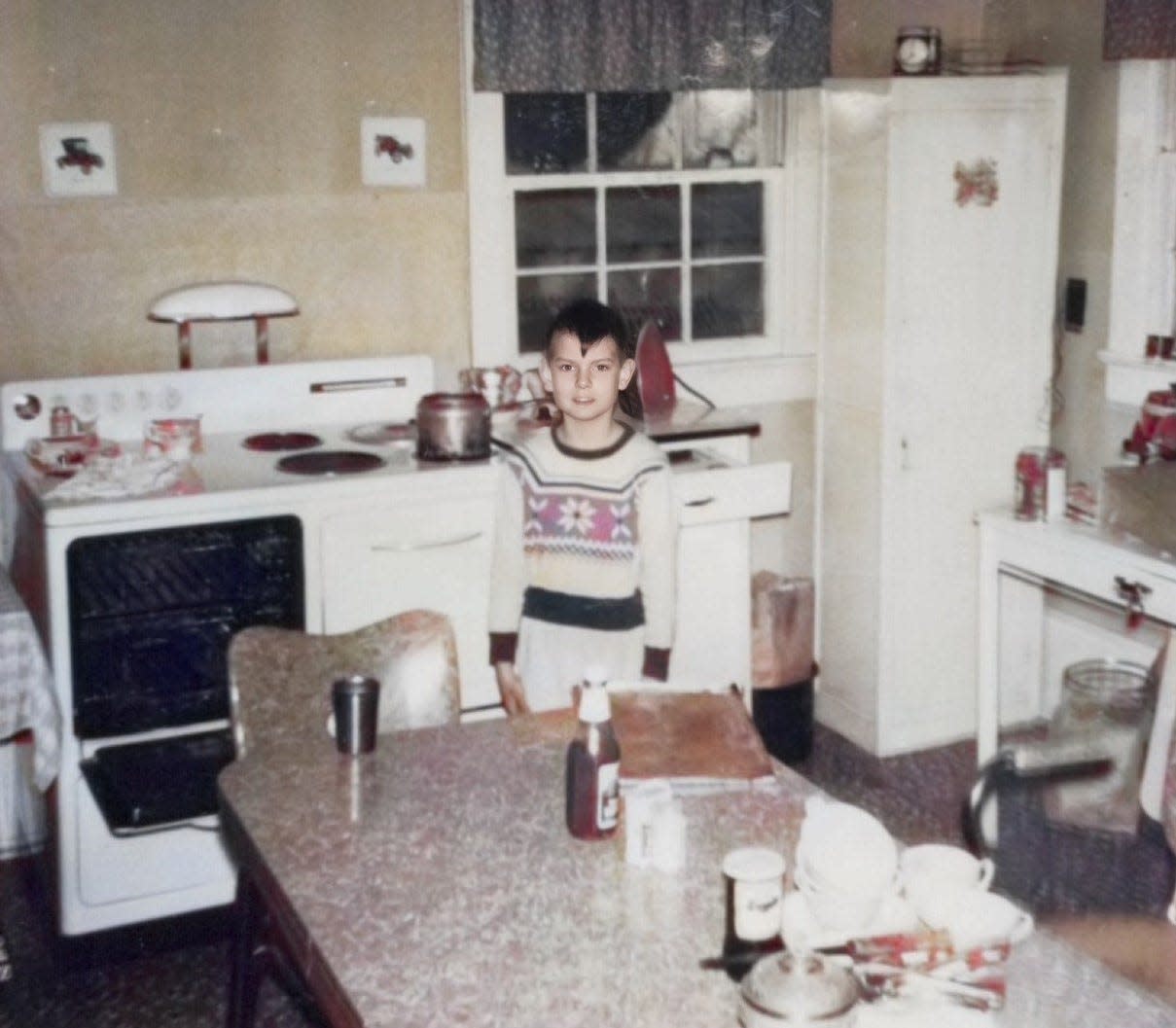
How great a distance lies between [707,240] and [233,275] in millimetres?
1394

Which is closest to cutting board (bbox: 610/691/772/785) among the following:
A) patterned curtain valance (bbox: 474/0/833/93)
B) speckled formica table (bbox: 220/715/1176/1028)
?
speckled formica table (bbox: 220/715/1176/1028)

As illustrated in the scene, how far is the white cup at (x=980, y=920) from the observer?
1808 millimetres

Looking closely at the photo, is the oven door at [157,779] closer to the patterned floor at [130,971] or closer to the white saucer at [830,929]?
the patterned floor at [130,971]

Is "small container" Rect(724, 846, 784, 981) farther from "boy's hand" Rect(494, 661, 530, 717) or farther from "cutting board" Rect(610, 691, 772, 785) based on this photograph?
"boy's hand" Rect(494, 661, 530, 717)

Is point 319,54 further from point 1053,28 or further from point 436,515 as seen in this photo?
point 1053,28

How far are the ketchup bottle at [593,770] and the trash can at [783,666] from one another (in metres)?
2.24

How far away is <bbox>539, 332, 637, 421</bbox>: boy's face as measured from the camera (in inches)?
116

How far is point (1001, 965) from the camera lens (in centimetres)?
184

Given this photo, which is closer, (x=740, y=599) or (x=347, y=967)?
(x=347, y=967)

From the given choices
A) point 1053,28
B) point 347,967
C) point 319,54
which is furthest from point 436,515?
point 1053,28

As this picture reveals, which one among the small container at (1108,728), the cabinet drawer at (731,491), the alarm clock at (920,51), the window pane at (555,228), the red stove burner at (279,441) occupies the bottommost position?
the small container at (1108,728)

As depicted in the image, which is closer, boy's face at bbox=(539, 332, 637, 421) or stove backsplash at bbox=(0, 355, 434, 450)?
boy's face at bbox=(539, 332, 637, 421)

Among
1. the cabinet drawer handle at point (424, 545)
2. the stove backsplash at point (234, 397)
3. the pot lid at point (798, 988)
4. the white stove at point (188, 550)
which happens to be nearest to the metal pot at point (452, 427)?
the white stove at point (188, 550)

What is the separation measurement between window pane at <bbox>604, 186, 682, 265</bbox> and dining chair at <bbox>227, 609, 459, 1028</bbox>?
199 centimetres
